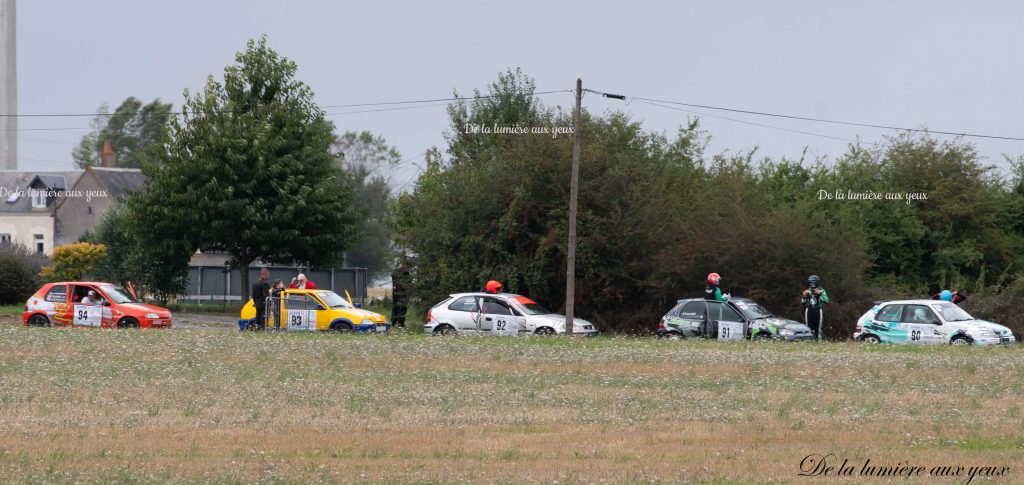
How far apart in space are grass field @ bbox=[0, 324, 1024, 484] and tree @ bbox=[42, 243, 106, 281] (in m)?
30.2

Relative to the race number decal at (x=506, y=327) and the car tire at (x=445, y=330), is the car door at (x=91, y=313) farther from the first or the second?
the race number decal at (x=506, y=327)

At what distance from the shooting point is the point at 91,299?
1427 inches

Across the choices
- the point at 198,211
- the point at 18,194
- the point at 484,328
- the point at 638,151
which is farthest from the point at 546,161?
the point at 18,194

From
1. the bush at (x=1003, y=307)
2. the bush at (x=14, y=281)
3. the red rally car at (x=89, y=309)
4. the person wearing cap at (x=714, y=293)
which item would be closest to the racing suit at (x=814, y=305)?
the person wearing cap at (x=714, y=293)

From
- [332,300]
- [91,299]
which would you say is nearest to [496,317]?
[332,300]

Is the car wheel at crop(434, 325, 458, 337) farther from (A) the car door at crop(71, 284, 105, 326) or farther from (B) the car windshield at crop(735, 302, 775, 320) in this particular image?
(A) the car door at crop(71, 284, 105, 326)

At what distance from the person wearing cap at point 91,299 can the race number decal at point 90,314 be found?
15 centimetres

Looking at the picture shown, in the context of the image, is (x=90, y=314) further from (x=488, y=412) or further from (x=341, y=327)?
(x=488, y=412)

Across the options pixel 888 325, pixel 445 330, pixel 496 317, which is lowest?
pixel 445 330

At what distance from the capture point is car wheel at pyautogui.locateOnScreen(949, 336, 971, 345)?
31125mm

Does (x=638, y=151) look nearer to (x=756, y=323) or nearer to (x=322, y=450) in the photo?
(x=756, y=323)

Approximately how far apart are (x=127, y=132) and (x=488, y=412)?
12146 cm

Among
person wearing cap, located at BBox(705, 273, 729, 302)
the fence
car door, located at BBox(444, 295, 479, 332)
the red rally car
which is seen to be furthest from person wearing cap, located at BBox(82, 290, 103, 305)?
the fence

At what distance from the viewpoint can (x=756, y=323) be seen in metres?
32.3
